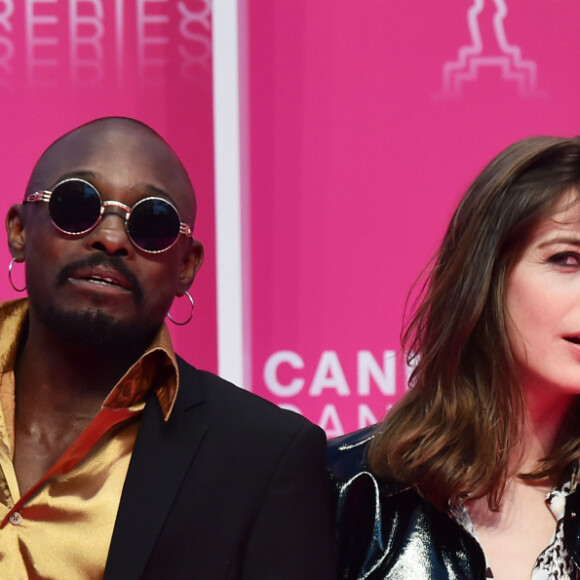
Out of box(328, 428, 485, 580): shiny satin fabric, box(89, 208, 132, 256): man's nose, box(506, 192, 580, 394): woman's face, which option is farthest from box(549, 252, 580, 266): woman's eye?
box(89, 208, 132, 256): man's nose

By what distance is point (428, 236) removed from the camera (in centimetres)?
302

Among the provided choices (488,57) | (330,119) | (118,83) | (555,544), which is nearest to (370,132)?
(330,119)

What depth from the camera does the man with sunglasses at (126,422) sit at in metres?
1.96

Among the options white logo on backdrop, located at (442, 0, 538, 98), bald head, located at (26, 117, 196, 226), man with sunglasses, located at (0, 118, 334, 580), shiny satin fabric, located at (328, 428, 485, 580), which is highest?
white logo on backdrop, located at (442, 0, 538, 98)

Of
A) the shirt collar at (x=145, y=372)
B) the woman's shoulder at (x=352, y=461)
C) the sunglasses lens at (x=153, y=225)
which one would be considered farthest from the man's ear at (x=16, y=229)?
the woman's shoulder at (x=352, y=461)

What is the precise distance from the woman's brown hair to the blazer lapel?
43 cm

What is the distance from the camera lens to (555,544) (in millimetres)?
2133

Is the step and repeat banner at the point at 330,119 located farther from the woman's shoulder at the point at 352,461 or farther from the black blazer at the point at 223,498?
the black blazer at the point at 223,498

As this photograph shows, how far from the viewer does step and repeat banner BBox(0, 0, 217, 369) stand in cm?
302

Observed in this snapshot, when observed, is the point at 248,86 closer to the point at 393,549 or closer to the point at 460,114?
the point at 460,114

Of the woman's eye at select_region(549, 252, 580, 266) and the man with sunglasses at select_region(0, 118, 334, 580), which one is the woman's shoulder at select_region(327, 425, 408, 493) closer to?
the man with sunglasses at select_region(0, 118, 334, 580)

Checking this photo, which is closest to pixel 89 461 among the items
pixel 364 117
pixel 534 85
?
pixel 364 117

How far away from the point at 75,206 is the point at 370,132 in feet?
3.94

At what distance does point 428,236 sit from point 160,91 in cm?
86
